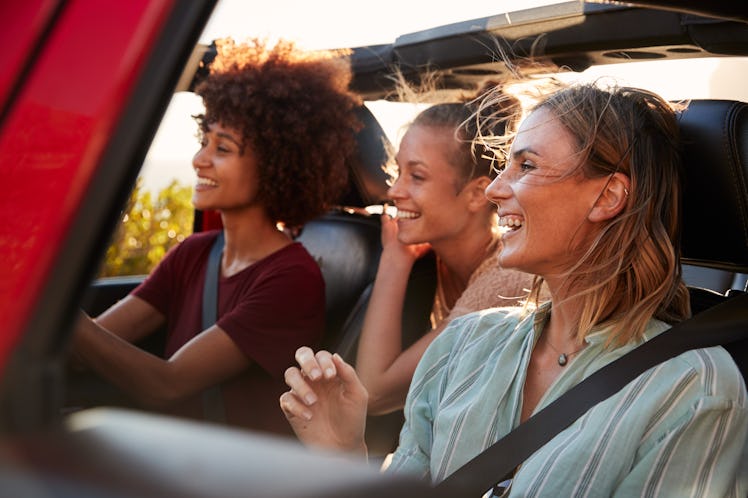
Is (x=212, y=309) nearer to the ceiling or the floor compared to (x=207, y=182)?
nearer to the floor

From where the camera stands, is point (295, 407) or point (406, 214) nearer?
point (295, 407)

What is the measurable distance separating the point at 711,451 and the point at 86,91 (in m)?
1.05

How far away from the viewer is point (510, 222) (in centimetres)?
185

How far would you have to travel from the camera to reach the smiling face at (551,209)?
1784 millimetres

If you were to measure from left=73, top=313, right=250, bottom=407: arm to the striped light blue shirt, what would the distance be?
86 centimetres

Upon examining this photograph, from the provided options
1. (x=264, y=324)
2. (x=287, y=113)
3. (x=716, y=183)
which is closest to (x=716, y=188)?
(x=716, y=183)

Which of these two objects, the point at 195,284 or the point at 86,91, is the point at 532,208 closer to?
the point at 86,91

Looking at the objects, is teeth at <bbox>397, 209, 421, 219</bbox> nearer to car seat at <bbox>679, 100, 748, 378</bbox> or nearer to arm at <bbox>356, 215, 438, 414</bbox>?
arm at <bbox>356, 215, 438, 414</bbox>

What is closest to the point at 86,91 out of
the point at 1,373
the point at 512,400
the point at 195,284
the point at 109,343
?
the point at 1,373

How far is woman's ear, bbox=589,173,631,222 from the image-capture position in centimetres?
178

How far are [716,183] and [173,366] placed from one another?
1421 mm

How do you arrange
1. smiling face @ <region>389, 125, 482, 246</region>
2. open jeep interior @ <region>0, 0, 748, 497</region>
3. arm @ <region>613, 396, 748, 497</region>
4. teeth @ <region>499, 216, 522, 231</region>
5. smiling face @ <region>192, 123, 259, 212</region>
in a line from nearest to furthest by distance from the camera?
open jeep interior @ <region>0, 0, 748, 497</region> → arm @ <region>613, 396, 748, 497</region> → teeth @ <region>499, 216, 522, 231</region> → smiling face @ <region>389, 125, 482, 246</region> → smiling face @ <region>192, 123, 259, 212</region>

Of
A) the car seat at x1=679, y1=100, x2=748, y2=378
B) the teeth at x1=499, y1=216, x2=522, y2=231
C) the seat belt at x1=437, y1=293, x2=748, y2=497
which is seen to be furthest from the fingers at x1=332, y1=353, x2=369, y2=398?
the car seat at x1=679, y1=100, x2=748, y2=378

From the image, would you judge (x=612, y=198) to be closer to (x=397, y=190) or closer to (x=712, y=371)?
(x=712, y=371)
